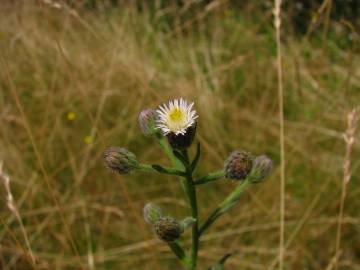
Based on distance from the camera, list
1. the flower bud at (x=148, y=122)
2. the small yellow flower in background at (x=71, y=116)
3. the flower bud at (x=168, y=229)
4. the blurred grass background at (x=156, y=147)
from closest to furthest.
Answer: the flower bud at (x=168, y=229)
the flower bud at (x=148, y=122)
the blurred grass background at (x=156, y=147)
the small yellow flower in background at (x=71, y=116)

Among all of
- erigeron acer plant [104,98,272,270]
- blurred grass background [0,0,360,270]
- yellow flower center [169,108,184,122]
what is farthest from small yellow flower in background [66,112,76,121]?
yellow flower center [169,108,184,122]

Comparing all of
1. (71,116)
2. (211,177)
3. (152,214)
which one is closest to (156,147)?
(71,116)

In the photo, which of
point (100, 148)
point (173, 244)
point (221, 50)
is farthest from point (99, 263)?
point (221, 50)

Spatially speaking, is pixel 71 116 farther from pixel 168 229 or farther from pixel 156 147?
pixel 168 229

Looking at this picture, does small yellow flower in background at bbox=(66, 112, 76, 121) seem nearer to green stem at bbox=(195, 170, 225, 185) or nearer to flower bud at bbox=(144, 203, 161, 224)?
flower bud at bbox=(144, 203, 161, 224)

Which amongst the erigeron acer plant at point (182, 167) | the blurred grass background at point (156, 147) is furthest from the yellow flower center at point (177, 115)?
the blurred grass background at point (156, 147)

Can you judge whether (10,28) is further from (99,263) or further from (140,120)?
(140,120)

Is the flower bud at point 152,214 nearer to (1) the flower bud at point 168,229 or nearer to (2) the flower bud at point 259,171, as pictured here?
(1) the flower bud at point 168,229
